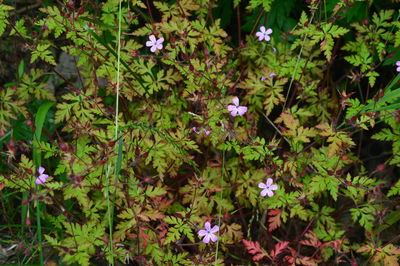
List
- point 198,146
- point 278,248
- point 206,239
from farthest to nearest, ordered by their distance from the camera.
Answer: point 198,146 → point 278,248 → point 206,239

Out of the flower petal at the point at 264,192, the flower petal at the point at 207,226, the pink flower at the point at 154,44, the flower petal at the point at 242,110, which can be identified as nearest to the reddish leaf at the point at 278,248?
the flower petal at the point at 264,192

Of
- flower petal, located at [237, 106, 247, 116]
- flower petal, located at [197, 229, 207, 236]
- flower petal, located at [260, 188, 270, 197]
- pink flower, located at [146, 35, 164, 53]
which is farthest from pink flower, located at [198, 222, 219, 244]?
pink flower, located at [146, 35, 164, 53]

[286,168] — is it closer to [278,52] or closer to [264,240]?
[264,240]

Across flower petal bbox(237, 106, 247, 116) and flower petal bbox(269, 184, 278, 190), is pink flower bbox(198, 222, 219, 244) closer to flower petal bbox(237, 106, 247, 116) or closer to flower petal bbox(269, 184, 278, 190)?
flower petal bbox(269, 184, 278, 190)

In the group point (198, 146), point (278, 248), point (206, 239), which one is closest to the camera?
point (206, 239)

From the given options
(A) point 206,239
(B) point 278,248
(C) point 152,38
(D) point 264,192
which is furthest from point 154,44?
(B) point 278,248

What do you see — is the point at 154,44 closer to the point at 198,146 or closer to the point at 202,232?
the point at 198,146

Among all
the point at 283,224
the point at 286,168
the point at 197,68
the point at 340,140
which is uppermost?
the point at 197,68

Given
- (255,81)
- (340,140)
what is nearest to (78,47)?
(255,81)
